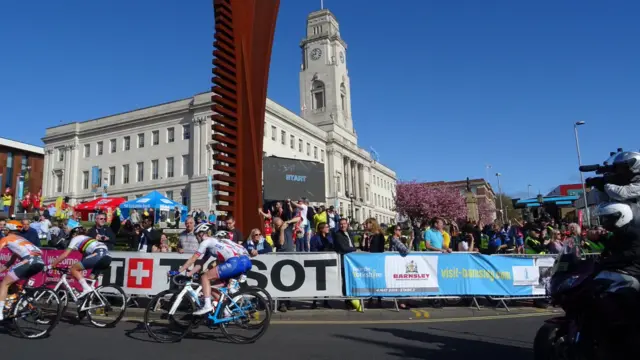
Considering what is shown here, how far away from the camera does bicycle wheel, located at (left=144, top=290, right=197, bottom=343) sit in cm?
672

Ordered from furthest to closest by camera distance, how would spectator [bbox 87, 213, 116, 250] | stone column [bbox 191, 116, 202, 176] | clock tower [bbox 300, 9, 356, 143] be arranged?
clock tower [bbox 300, 9, 356, 143], stone column [bbox 191, 116, 202, 176], spectator [bbox 87, 213, 116, 250]

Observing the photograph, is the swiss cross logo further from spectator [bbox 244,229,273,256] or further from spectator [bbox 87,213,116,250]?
spectator [bbox 244,229,273,256]

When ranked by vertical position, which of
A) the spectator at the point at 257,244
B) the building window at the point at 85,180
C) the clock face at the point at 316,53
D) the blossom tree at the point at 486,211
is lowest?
the spectator at the point at 257,244

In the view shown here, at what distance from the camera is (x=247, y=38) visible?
1197 centimetres

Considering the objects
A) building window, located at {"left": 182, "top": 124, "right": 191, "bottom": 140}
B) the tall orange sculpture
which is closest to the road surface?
the tall orange sculpture

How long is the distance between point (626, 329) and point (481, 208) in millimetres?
109877

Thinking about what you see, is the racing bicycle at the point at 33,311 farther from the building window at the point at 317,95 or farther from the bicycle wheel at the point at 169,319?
the building window at the point at 317,95

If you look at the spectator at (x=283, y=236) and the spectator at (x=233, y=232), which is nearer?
the spectator at (x=233, y=232)

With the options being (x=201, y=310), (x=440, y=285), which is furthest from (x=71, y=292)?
(x=440, y=285)

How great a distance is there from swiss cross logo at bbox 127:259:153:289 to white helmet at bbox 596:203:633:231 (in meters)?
8.23

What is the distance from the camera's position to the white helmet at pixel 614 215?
13.7 ft

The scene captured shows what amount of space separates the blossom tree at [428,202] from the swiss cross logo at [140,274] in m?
69.9

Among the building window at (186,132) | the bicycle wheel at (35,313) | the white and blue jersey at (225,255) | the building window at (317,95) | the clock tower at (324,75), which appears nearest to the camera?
the white and blue jersey at (225,255)

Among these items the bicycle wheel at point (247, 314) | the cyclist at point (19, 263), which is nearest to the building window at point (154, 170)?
the cyclist at point (19, 263)
